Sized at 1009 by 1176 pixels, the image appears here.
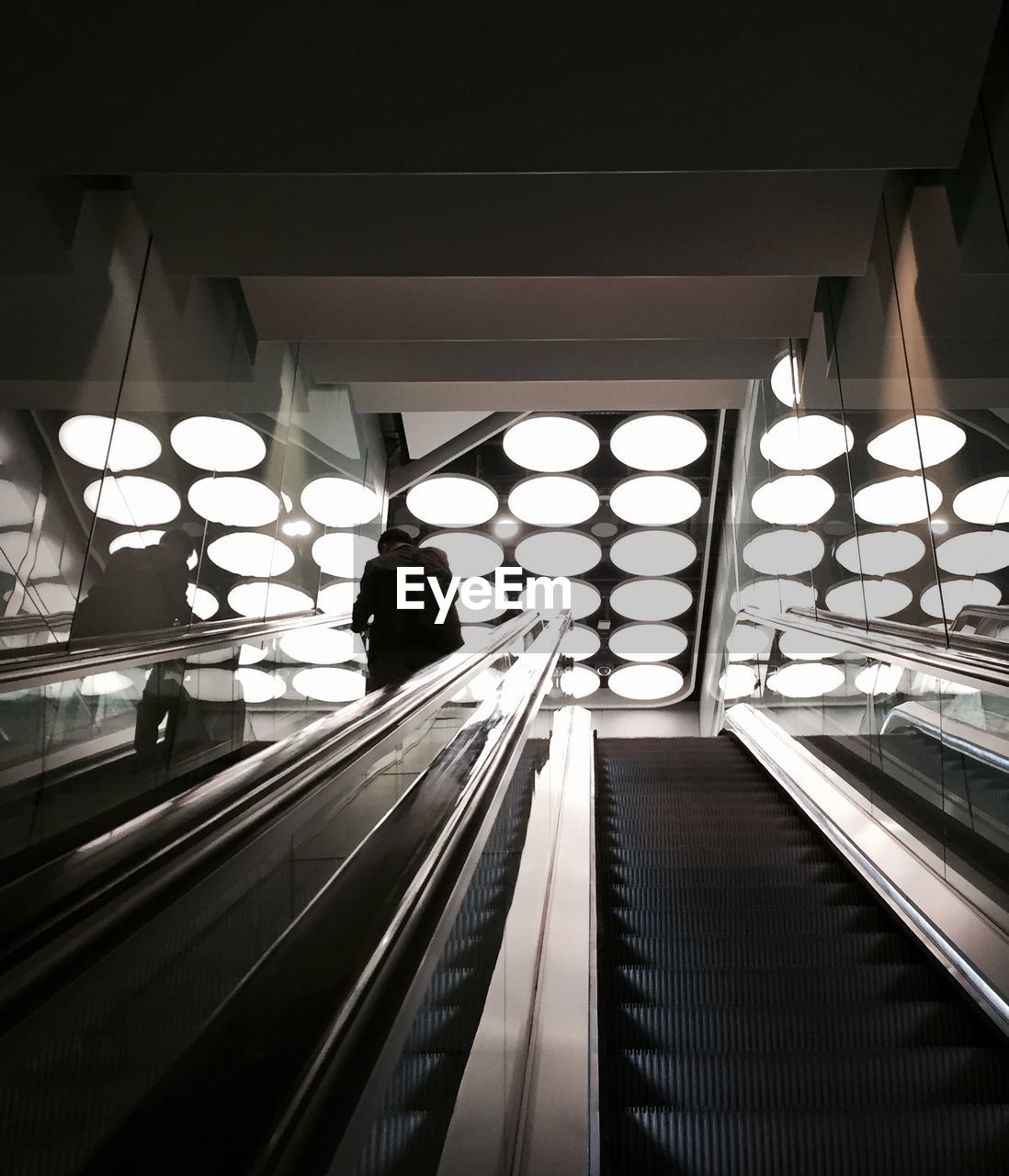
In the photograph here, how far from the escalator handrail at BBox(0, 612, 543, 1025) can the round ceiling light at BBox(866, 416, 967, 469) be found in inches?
114

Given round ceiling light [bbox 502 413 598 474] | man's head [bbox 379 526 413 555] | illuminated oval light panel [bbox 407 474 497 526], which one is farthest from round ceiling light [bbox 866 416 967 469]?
illuminated oval light panel [bbox 407 474 497 526]

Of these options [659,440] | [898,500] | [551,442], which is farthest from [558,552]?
[898,500]

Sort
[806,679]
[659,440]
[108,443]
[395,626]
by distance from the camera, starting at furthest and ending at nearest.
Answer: [659,440] → [806,679] → [395,626] → [108,443]

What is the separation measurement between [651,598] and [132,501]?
922 cm

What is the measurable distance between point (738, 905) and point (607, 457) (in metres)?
9.25

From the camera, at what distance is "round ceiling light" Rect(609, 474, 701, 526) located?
382 inches

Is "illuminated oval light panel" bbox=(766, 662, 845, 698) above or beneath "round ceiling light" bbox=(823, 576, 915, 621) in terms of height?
beneath

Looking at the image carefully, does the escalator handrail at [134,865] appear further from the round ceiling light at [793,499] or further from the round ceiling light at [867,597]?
the round ceiling light at [793,499]

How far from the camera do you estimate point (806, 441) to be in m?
6.31

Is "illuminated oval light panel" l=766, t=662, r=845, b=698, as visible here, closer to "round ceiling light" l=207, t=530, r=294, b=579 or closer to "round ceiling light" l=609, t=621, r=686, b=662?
"round ceiling light" l=207, t=530, r=294, b=579

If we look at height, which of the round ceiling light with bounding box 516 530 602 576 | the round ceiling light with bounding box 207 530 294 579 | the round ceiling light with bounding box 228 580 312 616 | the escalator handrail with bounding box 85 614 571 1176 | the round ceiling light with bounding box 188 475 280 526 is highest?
the round ceiling light with bounding box 516 530 602 576

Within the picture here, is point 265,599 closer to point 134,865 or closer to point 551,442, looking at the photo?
point 551,442

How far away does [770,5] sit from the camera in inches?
121

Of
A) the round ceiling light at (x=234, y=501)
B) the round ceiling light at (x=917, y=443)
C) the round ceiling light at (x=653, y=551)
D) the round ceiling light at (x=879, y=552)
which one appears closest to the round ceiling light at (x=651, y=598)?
the round ceiling light at (x=653, y=551)
